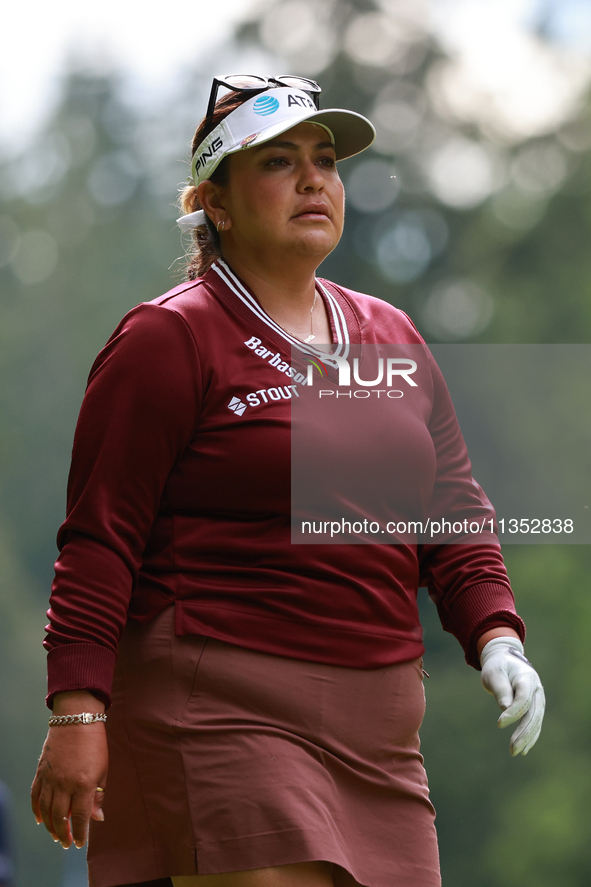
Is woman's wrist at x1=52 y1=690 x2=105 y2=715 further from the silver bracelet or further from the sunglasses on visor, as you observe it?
the sunglasses on visor

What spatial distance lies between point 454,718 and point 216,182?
1034cm

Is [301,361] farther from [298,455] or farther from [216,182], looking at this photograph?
[216,182]

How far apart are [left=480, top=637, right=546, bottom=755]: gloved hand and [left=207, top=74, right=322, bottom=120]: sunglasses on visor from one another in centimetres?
104

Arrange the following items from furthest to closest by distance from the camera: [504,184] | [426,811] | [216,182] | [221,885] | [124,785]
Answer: [504,184] → [216,182] → [426,811] → [124,785] → [221,885]

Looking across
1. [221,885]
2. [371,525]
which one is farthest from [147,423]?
[221,885]

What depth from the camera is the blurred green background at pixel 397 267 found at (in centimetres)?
1197

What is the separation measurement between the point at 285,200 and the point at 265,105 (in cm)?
18

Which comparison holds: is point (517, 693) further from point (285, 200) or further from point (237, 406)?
point (285, 200)

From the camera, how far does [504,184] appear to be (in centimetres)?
1357

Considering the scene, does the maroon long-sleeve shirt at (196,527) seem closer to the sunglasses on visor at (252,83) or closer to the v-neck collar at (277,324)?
the v-neck collar at (277,324)

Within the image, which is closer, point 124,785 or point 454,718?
point 124,785

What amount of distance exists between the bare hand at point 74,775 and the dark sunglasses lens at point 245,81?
3.66ft

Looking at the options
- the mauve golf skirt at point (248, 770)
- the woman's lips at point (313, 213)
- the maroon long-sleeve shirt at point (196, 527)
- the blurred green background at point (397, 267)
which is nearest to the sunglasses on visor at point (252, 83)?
the woman's lips at point (313, 213)

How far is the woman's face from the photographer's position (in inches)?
Answer: 78.2
